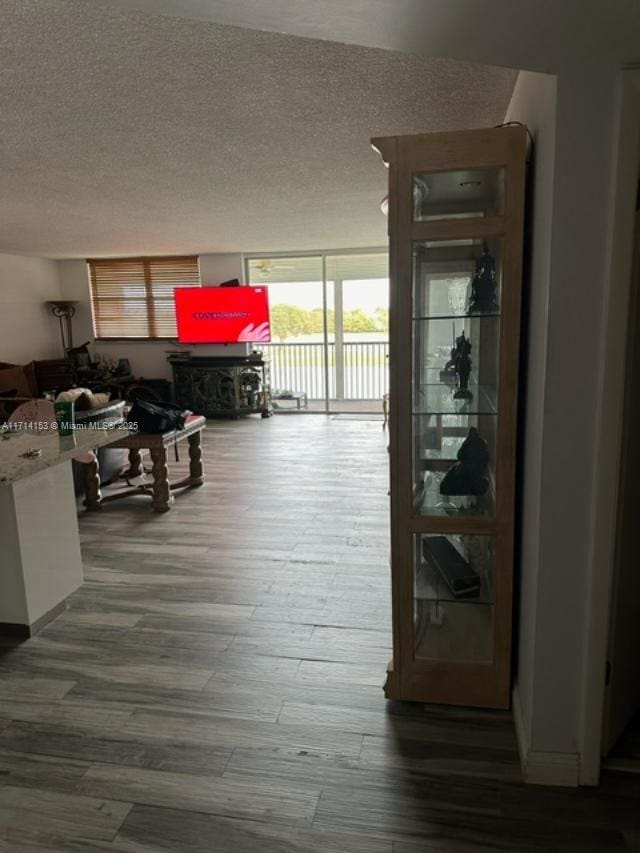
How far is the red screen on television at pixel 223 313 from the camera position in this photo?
7.62m

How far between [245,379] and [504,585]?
6.09 m

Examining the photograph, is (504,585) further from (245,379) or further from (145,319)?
(145,319)

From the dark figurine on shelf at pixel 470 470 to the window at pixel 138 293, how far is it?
6.65 m

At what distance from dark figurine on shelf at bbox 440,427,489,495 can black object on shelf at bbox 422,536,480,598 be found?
0.22 meters

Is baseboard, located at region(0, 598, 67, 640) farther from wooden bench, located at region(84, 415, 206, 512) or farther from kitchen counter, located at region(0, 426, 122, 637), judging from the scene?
wooden bench, located at region(84, 415, 206, 512)

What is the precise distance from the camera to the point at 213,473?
507 cm

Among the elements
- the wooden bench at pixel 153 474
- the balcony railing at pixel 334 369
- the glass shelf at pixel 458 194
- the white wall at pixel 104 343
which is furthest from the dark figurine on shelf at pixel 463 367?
the white wall at pixel 104 343

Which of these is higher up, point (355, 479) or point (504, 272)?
point (504, 272)

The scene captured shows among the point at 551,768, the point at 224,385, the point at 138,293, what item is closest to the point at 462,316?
the point at 551,768

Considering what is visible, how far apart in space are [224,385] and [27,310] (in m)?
2.83

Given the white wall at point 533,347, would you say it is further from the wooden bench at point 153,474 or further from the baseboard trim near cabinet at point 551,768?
the wooden bench at point 153,474

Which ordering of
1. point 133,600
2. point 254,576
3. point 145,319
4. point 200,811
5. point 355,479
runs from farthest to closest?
point 145,319 < point 355,479 < point 254,576 < point 133,600 < point 200,811

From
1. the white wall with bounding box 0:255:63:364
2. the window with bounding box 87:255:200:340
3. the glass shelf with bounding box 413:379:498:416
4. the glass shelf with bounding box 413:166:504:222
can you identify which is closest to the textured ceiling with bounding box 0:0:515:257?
the glass shelf with bounding box 413:166:504:222

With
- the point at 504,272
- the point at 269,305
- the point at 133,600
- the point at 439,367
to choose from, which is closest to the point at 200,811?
the point at 133,600
